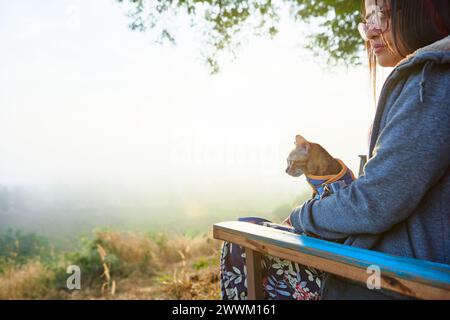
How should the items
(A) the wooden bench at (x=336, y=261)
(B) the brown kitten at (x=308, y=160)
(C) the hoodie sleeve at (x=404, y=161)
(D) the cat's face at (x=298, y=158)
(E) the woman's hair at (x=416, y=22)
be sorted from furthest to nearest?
(D) the cat's face at (x=298, y=158), (B) the brown kitten at (x=308, y=160), (E) the woman's hair at (x=416, y=22), (C) the hoodie sleeve at (x=404, y=161), (A) the wooden bench at (x=336, y=261)

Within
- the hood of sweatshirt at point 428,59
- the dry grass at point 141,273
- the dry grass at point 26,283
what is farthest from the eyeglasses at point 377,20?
the dry grass at point 26,283

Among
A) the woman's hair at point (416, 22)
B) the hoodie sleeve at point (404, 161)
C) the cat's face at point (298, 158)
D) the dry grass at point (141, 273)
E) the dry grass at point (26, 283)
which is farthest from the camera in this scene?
the dry grass at point (26, 283)

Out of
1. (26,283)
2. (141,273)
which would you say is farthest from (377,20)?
(26,283)

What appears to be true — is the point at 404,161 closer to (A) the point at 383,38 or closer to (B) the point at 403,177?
(B) the point at 403,177

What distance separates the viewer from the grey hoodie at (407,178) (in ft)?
2.97

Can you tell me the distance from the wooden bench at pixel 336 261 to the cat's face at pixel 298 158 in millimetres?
1411

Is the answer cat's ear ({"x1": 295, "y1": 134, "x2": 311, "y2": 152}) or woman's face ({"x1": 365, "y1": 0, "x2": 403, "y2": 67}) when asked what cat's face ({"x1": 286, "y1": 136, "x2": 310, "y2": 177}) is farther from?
woman's face ({"x1": 365, "y1": 0, "x2": 403, "y2": 67})

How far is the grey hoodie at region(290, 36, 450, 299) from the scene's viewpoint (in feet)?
2.97

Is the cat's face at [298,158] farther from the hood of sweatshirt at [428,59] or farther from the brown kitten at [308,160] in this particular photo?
the hood of sweatshirt at [428,59]

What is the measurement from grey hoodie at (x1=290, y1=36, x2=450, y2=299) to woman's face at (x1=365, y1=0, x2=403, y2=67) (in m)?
0.26

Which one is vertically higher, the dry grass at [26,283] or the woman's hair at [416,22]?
the woman's hair at [416,22]

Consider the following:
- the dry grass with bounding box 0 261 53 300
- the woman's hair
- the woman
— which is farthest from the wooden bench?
the dry grass with bounding box 0 261 53 300

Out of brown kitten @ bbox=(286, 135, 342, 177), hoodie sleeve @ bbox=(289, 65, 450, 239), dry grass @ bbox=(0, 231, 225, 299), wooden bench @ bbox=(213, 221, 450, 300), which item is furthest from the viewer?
dry grass @ bbox=(0, 231, 225, 299)
